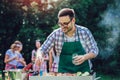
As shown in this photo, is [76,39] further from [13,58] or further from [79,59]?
[13,58]

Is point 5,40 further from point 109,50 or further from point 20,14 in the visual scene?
point 109,50

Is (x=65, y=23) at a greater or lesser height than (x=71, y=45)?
greater

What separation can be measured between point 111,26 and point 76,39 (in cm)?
1821

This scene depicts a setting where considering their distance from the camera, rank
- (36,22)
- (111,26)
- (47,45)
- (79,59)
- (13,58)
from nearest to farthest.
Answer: (79,59)
(47,45)
(13,58)
(36,22)
(111,26)

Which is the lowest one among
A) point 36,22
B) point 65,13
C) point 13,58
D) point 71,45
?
point 13,58

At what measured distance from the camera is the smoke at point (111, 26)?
23.6 meters

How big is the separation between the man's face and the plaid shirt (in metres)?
0.13

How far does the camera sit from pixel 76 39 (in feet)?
18.8

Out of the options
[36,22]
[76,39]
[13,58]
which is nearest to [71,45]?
[76,39]

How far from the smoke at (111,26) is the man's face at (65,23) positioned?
18.0 meters

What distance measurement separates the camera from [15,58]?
11.6m

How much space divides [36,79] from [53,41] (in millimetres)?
1227

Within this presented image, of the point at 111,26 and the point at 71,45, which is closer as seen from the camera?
the point at 71,45

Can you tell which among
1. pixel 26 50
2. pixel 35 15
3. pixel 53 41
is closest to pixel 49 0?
pixel 35 15
